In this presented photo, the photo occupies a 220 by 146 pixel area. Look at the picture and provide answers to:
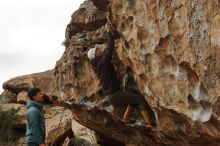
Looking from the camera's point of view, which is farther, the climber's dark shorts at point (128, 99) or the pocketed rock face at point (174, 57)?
the climber's dark shorts at point (128, 99)

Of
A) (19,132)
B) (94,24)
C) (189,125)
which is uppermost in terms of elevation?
(94,24)

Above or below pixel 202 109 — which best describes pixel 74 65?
above

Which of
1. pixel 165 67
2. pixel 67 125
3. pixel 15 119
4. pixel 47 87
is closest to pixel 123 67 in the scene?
pixel 165 67

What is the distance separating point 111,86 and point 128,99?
608 millimetres

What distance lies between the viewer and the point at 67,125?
16.2 meters

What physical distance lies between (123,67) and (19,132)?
10.2m

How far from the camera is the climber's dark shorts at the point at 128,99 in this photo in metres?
10.9

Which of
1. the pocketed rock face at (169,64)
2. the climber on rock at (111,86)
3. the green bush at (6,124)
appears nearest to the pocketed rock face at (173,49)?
the pocketed rock face at (169,64)

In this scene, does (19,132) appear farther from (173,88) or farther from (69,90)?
(173,88)

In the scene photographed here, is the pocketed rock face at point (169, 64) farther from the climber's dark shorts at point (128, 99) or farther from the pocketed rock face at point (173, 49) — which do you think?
the climber's dark shorts at point (128, 99)

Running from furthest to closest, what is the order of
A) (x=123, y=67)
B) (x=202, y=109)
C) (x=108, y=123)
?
(x=108, y=123) < (x=123, y=67) < (x=202, y=109)

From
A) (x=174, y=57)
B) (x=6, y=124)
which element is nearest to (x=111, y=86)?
(x=174, y=57)

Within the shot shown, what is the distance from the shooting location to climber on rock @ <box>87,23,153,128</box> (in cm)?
1093

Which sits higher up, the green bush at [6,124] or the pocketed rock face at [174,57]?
the pocketed rock face at [174,57]
